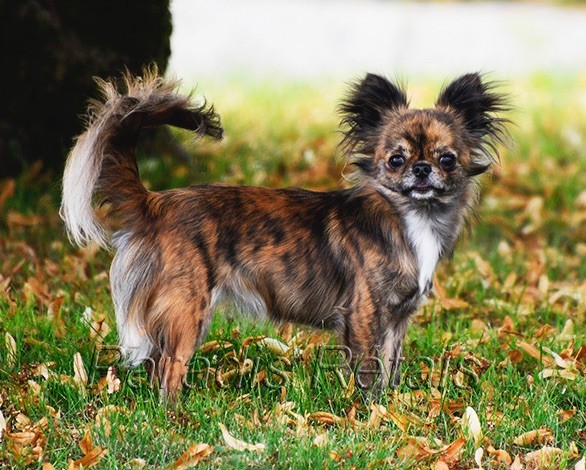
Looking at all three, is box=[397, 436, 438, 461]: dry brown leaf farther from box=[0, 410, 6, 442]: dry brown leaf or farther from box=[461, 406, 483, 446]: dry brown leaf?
box=[0, 410, 6, 442]: dry brown leaf

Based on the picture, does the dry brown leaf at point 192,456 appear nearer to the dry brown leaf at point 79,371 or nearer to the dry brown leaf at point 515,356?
the dry brown leaf at point 79,371

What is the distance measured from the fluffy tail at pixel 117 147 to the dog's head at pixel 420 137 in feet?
2.64

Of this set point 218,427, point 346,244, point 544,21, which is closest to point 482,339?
point 346,244

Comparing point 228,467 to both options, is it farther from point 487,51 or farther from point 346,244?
point 487,51

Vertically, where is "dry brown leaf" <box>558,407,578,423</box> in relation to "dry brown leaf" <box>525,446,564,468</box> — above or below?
above

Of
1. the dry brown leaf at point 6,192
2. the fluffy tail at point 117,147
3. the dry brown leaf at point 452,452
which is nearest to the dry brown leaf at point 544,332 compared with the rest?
the dry brown leaf at point 452,452

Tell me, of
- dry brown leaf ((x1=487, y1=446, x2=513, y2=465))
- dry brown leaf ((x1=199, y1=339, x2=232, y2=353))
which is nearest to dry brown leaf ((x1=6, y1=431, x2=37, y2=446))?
dry brown leaf ((x1=199, y1=339, x2=232, y2=353))

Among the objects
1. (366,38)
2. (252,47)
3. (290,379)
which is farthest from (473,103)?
(366,38)

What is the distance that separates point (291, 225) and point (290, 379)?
0.76 metres

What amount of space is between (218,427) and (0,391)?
43.9 inches

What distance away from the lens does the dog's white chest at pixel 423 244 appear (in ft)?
16.4

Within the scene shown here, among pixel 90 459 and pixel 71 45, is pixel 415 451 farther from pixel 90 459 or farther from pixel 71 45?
pixel 71 45

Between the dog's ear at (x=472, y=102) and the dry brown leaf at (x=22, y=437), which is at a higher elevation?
the dog's ear at (x=472, y=102)

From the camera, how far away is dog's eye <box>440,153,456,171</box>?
493cm
